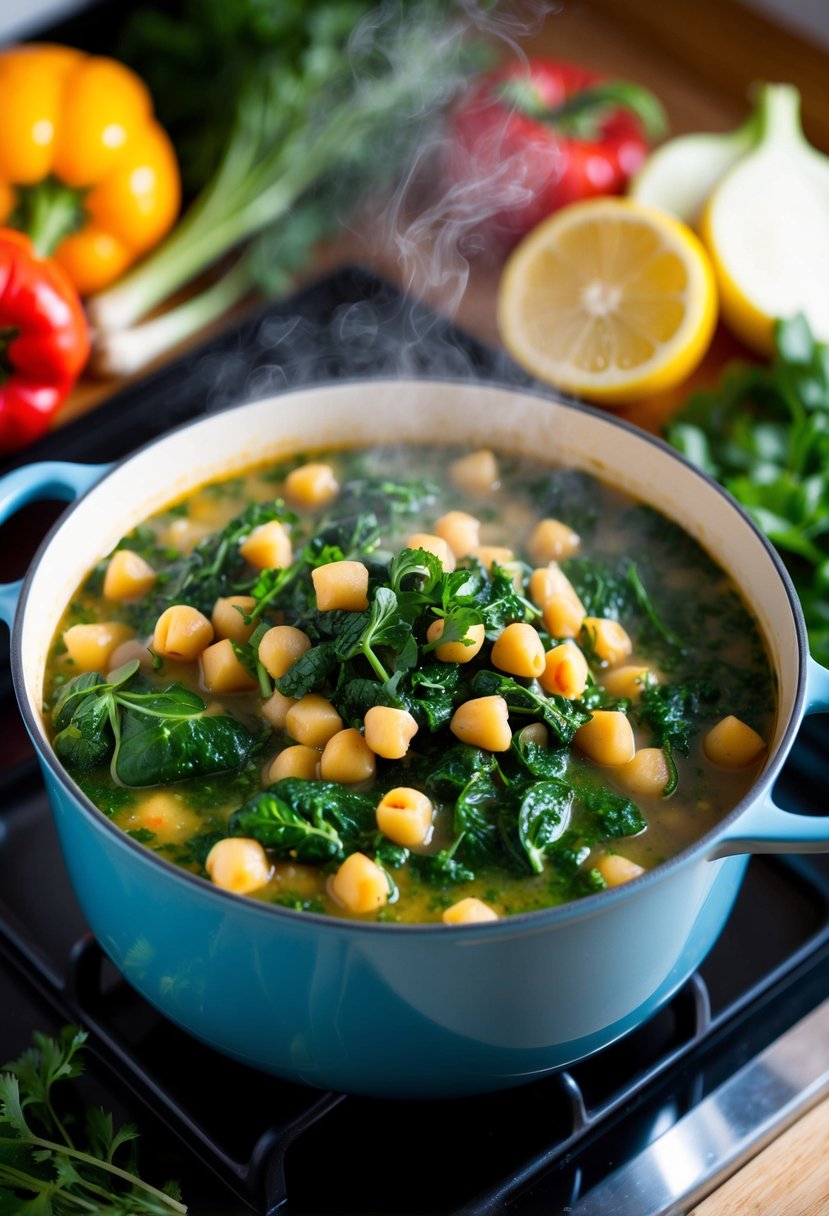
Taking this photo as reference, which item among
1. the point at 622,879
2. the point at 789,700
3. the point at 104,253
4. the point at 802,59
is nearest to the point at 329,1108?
the point at 622,879

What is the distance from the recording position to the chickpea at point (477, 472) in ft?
8.73

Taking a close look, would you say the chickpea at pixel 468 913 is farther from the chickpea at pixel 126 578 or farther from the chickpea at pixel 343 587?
the chickpea at pixel 126 578

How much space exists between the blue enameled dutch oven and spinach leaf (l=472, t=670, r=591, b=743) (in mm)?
332

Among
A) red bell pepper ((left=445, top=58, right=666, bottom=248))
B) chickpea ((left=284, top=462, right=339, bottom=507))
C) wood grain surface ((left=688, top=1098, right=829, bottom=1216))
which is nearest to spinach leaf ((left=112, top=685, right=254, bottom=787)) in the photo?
chickpea ((left=284, top=462, right=339, bottom=507))

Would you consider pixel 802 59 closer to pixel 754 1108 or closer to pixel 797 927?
pixel 797 927

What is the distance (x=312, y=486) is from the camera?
8.58 ft

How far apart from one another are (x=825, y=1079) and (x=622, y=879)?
54 centimetres

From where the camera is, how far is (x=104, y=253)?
11.5 feet

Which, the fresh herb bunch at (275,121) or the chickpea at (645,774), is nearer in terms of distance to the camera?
the chickpea at (645,774)

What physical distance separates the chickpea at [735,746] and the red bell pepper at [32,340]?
6.05 feet

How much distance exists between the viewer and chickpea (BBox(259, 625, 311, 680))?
6.88 ft

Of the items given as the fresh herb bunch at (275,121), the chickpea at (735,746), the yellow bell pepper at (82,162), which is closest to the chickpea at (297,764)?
the chickpea at (735,746)

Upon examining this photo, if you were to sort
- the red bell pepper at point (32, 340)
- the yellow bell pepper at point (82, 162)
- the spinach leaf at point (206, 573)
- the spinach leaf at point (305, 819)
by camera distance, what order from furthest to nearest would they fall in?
1. the yellow bell pepper at point (82, 162)
2. the red bell pepper at point (32, 340)
3. the spinach leaf at point (206, 573)
4. the spinach leaf at point (305, 819)

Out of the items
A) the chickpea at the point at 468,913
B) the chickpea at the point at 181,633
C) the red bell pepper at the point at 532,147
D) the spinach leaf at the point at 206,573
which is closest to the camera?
the chickpea at the point at 468,913
